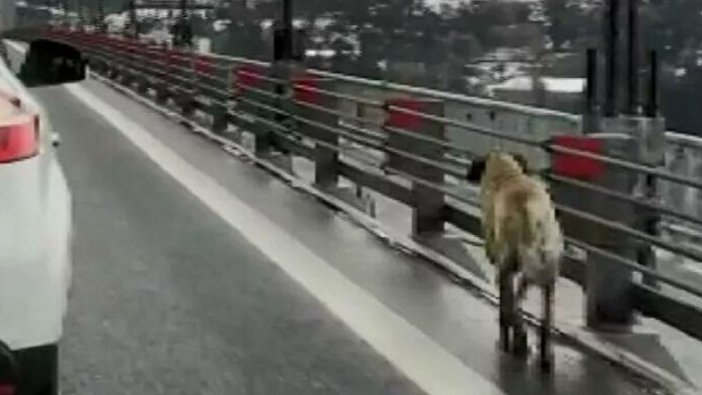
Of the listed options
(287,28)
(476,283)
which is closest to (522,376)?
(476,283)

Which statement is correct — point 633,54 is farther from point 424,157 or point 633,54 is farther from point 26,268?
point 26,268

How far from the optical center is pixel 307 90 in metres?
15.3

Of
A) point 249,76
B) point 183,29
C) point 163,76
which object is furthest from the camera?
point 183,29

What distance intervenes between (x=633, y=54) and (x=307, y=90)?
293 inches

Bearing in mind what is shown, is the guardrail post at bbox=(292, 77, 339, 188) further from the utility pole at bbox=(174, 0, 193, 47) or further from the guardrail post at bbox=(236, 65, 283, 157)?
the utility pole at bbox=(174, 0, 193, 47)

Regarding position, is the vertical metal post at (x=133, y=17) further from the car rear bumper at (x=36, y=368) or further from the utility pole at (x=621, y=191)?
the car rear bumper at (x=36, y=368)

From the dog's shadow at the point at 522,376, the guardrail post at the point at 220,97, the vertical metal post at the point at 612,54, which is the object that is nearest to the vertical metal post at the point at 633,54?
the vertical metal post at the point at 612,54

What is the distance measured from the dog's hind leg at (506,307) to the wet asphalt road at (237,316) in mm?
102

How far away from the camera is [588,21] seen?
33.0 feet

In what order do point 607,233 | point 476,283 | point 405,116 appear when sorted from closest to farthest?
1. point 607,233
2. point 476,283
3. point 405,116

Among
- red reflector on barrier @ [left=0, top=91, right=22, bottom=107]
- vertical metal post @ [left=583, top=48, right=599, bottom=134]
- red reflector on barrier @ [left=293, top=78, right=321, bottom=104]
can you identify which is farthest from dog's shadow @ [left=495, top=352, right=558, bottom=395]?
red reflector on barrier @ [left=293, top=78, right=321, bottom=104]

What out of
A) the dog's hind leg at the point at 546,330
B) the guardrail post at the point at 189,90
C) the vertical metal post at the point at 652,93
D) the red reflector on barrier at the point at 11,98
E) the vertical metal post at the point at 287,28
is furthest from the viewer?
the guardrail post at the point at 189,90

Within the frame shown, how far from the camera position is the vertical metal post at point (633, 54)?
26.5ft

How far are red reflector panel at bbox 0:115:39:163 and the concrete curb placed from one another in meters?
3.28
